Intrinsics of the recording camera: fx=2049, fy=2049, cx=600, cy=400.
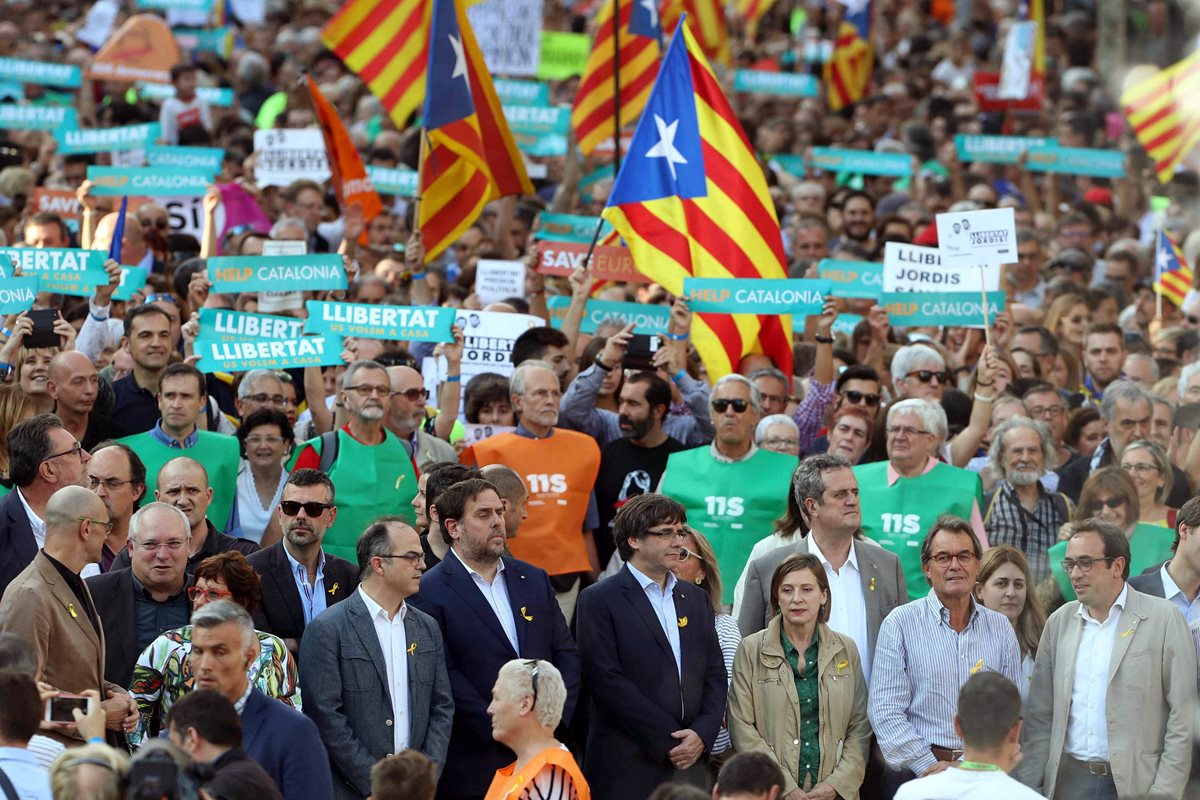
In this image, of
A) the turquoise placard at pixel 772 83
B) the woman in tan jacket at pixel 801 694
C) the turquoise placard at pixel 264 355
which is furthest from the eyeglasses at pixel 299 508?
the turquoise placard at pixel 772 83

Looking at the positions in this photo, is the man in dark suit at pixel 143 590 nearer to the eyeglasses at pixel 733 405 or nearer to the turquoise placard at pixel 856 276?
the eyeglasses at pixel 733 405

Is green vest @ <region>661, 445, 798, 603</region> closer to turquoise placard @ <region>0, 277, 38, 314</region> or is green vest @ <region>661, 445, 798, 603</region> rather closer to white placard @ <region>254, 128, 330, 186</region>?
turquoise placard @ <region>0, 277, 38, 314</region>

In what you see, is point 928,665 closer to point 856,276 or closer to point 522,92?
point 856,276

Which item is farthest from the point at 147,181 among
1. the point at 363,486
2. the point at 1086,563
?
the point at 1086,563

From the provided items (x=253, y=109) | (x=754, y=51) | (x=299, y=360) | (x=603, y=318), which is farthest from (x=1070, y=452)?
(x=754, y=51)

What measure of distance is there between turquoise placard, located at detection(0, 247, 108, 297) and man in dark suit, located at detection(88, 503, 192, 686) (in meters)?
3.62

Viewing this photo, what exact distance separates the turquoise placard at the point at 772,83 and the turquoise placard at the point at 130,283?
9.93 metres

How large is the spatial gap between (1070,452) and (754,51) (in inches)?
572

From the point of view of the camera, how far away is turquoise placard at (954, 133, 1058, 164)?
61.4 ft

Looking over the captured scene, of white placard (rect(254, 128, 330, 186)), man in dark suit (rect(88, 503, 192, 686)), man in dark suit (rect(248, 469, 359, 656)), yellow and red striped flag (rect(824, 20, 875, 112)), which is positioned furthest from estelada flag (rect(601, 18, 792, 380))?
yellow and red striped flag (rect(824, 20, 875, 112))

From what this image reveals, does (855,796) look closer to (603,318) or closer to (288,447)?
(288,447)

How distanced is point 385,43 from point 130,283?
4.47m

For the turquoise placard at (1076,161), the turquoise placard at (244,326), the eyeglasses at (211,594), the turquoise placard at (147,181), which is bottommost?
the eyeglasses at (211,594)

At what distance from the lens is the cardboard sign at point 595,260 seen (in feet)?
43.7
